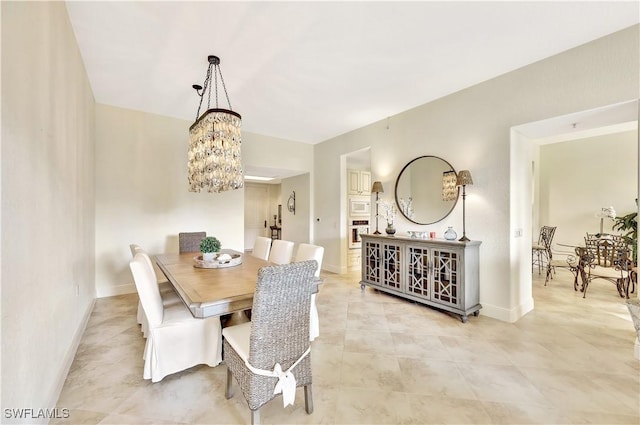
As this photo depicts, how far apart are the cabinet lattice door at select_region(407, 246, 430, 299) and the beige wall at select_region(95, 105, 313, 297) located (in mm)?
3251

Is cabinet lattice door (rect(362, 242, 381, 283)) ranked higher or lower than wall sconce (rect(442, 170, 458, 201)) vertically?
lower

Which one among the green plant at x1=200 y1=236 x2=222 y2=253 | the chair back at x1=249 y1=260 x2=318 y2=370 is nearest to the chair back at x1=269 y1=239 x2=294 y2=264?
the green plant at x1=200 y1=236 x2=222 y2=253

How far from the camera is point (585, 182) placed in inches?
215

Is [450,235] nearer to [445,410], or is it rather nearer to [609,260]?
[445,410]

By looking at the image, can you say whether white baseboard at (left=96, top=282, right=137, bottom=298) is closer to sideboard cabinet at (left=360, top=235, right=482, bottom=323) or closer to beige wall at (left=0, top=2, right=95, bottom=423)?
beige wall at (left=0, top=2, right=95, bottom=423)

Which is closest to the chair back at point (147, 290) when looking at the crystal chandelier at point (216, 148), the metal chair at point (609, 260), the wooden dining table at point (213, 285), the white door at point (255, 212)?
the wooden dining table at point (213, 285)

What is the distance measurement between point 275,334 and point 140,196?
12.4 feet

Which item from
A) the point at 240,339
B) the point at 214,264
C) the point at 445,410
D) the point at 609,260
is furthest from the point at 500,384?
the point at 609,260

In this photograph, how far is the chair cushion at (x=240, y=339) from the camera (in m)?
1.51


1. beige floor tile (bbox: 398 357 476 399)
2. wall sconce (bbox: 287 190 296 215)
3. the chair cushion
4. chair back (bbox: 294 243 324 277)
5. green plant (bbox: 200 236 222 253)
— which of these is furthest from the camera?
wall sconce (bbox: 287 190 296 215)

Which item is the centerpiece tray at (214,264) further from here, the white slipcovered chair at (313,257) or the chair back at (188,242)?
the chair back at (188,242)

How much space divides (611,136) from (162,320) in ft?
26.5

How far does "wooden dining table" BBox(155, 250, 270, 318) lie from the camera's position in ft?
5.15

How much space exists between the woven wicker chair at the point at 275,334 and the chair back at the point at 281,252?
1342 mm
